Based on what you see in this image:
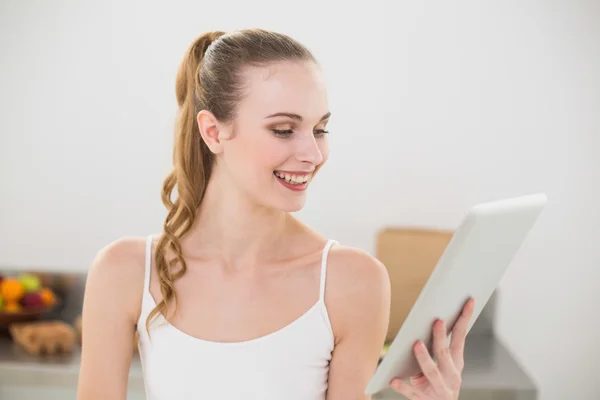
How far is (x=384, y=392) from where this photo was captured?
243 cm

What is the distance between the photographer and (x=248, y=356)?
1483 mm

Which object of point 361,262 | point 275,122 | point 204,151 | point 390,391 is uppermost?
point 275,122

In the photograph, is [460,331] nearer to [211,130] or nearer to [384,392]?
[211,130]

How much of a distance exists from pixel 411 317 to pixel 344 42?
1.92 m

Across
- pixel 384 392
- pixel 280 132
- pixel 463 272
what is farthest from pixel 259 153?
pixel 384 392

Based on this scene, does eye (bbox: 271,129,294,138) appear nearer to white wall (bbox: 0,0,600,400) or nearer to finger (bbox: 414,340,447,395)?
finger (bbox: 414,340,447,395)

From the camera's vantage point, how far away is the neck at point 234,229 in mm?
1543

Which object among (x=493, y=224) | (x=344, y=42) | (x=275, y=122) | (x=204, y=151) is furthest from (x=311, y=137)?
(x=344, y=42)

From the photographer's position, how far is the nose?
4.50 ft

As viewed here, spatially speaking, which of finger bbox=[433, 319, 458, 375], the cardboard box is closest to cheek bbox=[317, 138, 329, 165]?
finger bbox=[433, 319, 458, 375]

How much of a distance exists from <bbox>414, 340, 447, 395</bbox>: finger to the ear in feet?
1.71

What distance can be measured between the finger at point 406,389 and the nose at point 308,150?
1.28 ft

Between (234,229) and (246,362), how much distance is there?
250 mm

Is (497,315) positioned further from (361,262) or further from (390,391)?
(361,262)
